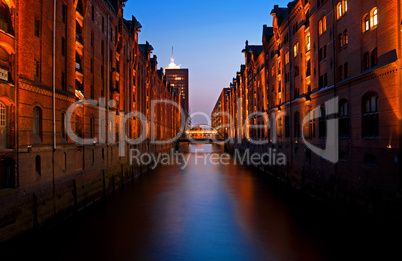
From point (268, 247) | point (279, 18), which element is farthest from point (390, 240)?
point (279, 18)

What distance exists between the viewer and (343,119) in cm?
1925

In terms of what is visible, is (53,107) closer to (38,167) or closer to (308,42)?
(38,167)

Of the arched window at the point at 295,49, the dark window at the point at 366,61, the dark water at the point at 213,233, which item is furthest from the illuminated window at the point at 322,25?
the dark water at the point at 213,233

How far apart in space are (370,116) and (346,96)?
272 cm

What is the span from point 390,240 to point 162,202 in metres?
14.7

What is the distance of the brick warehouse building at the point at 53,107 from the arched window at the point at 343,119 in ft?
53.3

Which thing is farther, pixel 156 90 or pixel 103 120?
pixel 156 90

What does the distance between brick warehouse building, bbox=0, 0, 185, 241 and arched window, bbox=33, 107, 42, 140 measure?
0.05 meters

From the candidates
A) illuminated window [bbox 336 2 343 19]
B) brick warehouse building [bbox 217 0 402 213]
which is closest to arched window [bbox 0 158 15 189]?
brick warehouse building [bbox 217 0 402 213]

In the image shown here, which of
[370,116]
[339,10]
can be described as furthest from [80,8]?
[370,116]

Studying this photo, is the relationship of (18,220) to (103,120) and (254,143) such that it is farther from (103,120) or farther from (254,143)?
(254,143)

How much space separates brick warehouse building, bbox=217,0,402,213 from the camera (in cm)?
1389

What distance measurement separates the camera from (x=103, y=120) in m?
27.8

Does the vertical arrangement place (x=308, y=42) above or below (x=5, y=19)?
above
